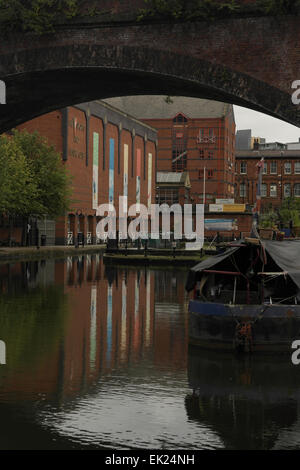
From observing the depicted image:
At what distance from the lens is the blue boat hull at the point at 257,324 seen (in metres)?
16.7

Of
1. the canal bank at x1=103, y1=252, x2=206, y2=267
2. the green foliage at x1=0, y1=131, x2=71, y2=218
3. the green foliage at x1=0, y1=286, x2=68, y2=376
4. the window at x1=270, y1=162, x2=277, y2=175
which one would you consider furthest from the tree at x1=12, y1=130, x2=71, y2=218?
the window at x1=270, y1=162, x2=277, y2=175

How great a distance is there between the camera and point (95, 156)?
84.4 m

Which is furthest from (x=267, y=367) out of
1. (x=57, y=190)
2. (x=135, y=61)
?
(x=57, y=190)

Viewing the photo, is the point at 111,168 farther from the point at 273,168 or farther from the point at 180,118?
the point at 273,168

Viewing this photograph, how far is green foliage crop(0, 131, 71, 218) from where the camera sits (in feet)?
190

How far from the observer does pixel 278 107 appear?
62.0 feet

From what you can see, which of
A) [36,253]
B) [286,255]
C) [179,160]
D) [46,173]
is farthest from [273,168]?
[286,255]

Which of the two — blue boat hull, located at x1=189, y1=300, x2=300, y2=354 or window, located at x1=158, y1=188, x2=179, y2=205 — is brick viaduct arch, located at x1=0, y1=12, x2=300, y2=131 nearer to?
blue boat hull, located at x1=189, y1=300, x2=300, y2=354

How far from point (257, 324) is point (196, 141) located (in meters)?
110

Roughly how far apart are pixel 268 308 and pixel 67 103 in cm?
1283

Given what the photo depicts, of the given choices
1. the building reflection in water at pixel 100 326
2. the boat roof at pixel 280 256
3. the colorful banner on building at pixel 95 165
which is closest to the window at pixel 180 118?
the colorful banner on building at pixel 95 165

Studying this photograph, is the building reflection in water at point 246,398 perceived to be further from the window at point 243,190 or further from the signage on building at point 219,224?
the window at point 243,190

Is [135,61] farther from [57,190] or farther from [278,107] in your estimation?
[57,190]

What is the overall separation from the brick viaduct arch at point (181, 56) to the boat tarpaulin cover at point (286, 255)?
3.12m
